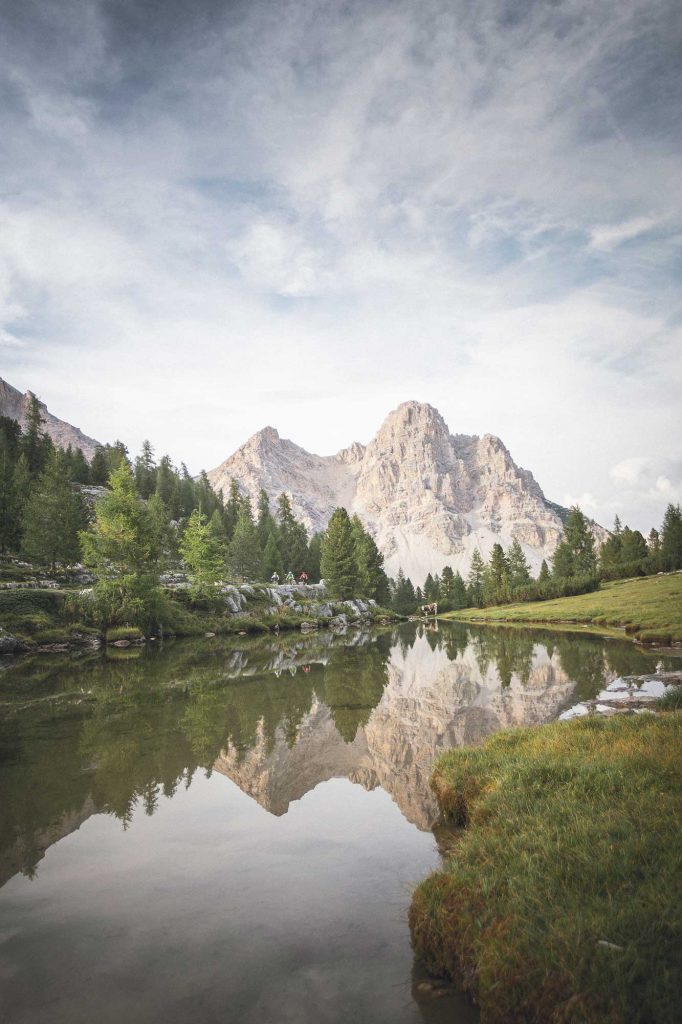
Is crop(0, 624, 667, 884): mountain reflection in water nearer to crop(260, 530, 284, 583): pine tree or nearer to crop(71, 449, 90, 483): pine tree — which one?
crop(260, 530, 284, 583): pine tree

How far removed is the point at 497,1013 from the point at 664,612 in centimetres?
4398

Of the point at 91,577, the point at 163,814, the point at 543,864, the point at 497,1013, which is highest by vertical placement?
the point at 91,577

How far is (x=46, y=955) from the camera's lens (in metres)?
5.45

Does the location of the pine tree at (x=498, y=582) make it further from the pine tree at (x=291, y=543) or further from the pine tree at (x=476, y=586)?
the pine tree at (x=291, y=543)

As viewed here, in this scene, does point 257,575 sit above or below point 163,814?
above

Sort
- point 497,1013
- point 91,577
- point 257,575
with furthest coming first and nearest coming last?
point 257,575 → point 91,577 → point 497,1013

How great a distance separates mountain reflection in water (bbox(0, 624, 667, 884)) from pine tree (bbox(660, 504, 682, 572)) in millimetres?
62256

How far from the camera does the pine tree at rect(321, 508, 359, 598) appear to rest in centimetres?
8662

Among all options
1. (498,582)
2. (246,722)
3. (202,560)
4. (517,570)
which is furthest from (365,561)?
(246,722)

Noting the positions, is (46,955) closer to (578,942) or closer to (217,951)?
(217,951)

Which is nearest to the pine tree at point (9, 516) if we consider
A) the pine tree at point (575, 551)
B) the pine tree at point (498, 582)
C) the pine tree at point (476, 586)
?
the pine tree at point (498, 582)

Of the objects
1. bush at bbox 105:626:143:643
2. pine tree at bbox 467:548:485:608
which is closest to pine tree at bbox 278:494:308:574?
pine tree at bbox 467:548:485:608

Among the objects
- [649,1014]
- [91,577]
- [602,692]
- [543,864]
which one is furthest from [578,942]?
[91,577]

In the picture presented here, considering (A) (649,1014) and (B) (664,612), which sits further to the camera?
(B) (664,612)
